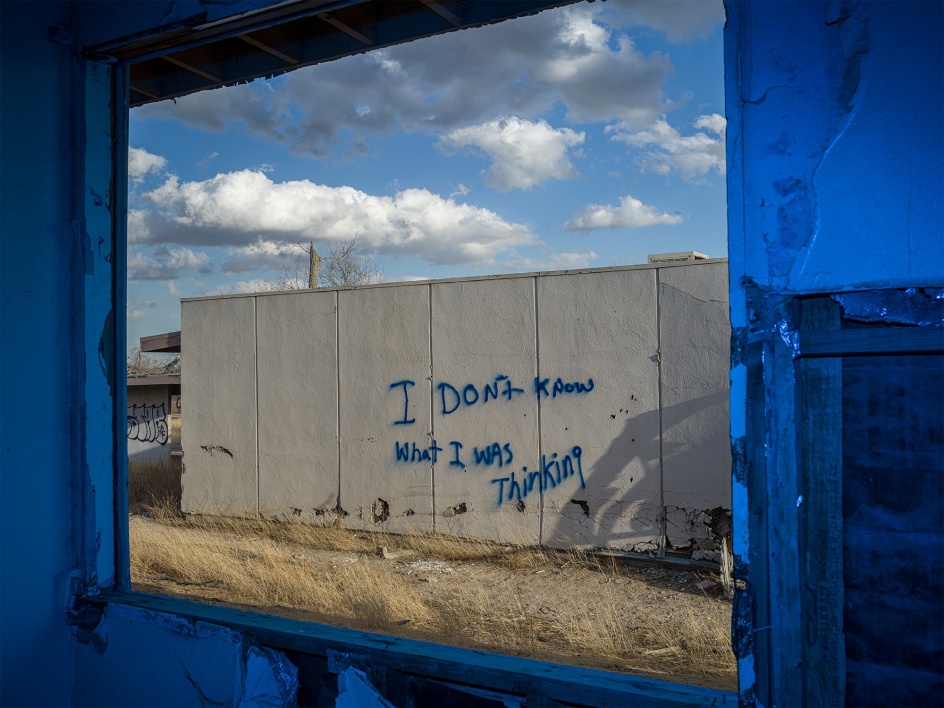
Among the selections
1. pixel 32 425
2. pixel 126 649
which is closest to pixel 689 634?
pixel 126 649

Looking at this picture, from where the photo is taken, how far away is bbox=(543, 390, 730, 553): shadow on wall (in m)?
6.89

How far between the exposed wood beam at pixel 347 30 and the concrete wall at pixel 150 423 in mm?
15274

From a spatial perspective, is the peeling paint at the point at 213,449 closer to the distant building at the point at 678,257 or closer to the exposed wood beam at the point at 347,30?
the distant building at the point at 678,257

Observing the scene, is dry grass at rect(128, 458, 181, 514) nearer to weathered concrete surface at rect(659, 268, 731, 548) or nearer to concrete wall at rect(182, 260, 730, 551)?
concrete wall at rect(182, 260, 730, 551)

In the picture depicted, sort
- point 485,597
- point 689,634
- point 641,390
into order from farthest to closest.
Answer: point 641,390 → point 485,597 → point 689,634

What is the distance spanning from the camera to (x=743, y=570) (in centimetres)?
162

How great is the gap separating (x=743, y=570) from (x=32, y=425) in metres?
2.25

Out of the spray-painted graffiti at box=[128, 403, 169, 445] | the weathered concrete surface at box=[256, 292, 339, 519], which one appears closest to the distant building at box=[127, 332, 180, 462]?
the spray-painted graffiti at box=[128, 403, 169, 445]

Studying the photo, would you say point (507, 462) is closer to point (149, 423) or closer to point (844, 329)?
point (844, 329)

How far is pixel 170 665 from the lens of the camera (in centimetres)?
240

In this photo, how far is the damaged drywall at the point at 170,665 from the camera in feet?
7.36

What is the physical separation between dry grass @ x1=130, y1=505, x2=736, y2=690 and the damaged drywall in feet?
7.14

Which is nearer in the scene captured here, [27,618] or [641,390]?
[27,618]

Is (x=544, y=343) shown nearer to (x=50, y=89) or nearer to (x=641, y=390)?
(x=641, y=390)
